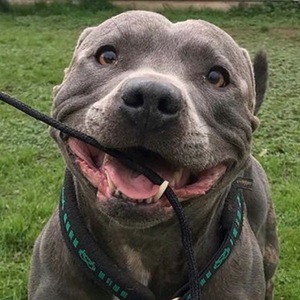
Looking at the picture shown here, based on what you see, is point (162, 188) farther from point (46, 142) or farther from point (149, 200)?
point (46, 142)

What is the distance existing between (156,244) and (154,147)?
62 centimetres

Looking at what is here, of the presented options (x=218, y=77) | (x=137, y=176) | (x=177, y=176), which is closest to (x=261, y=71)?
(x=218, y=77)

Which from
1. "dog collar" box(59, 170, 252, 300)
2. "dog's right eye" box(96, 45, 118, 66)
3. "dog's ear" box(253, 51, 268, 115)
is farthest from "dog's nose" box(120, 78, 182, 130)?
"dog's ear" box(253, 51, 268, 115)

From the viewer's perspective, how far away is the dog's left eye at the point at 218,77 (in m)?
2.60

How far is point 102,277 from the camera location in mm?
2645

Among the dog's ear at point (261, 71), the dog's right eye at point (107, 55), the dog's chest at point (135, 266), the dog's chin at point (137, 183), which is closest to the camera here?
the dog's chin at point (137, 183)

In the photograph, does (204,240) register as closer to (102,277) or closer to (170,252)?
(170,252)

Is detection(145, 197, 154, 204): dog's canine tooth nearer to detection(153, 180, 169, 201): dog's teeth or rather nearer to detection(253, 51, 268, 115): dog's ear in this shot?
detection(153, 180, 169, 201): dog's teeth

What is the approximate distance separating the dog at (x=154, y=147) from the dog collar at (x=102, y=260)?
49 millimetres

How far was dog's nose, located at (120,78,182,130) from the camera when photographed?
2113mm

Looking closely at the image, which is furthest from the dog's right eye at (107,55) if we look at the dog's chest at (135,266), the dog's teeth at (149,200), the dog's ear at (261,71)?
the dog's ear at (261,71)

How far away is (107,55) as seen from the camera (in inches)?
102

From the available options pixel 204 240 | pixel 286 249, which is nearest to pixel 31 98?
pixel 286 249

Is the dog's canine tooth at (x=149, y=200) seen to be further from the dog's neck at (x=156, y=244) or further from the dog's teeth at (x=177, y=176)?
the dog's neck at (x=156, y=244)
